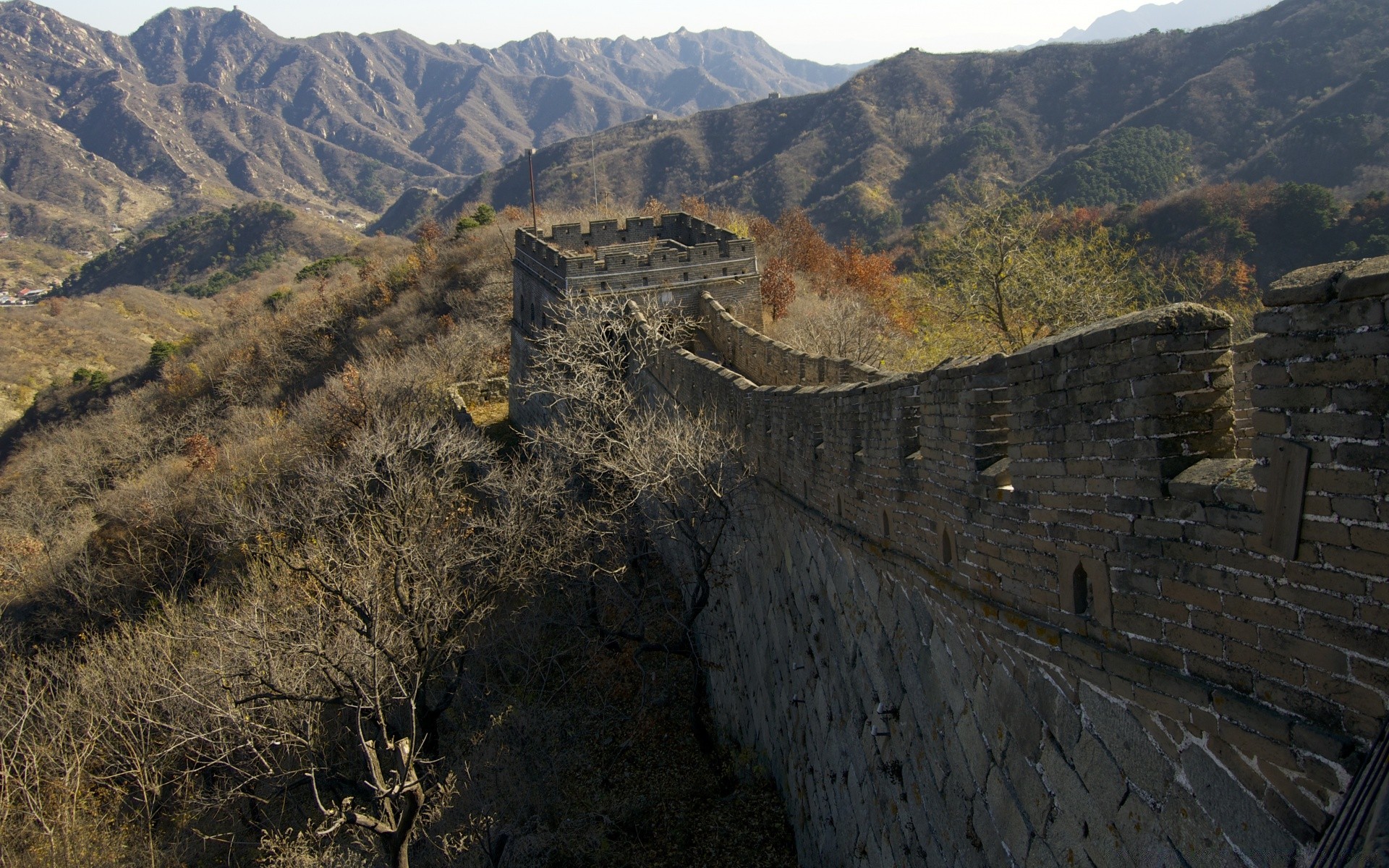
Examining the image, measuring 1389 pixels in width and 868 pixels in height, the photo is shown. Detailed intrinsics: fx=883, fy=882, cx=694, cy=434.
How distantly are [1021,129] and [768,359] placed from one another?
72.9 metres

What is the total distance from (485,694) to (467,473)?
8659 mm

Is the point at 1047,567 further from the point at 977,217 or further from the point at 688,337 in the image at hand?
the point at 977,217

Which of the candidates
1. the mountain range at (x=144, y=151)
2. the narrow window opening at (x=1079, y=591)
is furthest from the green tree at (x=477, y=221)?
the mountain range at (x=144, y=151)

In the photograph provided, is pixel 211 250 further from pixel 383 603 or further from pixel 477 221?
pixel 383 603

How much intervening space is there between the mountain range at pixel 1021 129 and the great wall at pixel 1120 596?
43689 millimetres

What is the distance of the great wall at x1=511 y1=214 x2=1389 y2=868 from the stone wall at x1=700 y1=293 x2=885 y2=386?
7.25 ft

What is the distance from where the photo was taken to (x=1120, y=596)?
3756 mm

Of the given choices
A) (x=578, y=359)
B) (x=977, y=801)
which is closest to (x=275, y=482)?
(x=578, y=359)

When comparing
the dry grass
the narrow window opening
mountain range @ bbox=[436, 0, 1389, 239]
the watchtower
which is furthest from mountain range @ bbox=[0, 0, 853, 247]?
the narrow window opening

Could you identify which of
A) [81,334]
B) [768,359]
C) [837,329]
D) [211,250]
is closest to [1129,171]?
[837,329]

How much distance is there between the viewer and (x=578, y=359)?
56.7 feet

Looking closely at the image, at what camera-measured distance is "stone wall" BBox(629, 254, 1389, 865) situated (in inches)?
109

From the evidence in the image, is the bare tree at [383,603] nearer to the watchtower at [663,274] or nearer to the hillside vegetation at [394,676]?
the hillside vegetation at [394,676]

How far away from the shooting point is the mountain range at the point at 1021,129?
47.9 meters
